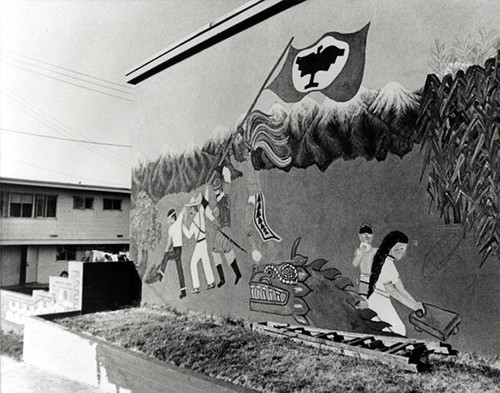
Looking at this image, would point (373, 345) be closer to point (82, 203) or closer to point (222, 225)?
point (222, 225)

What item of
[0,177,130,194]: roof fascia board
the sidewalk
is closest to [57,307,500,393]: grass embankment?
the sidewalk

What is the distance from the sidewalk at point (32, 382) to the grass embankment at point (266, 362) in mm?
629

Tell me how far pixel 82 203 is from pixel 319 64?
10.4 meters

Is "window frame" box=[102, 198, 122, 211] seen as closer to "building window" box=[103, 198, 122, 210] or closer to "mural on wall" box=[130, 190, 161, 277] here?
"building window" box=[103, 198, 122, 210]

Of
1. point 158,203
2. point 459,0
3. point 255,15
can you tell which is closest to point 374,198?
point 459,0

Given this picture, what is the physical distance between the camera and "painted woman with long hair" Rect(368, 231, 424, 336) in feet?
11.7

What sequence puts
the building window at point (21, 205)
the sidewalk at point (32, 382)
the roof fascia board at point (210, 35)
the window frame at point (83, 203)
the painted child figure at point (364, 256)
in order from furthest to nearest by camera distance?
the window frame at point (83, 203) → the building window at point (21, 205) → the sidewalk at point (32, 382) → the roof fascia board at point (210, 35) → the painted child figure at point (364, 256)

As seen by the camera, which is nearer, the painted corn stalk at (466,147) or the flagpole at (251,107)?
the painted corn stalk at (466,147)

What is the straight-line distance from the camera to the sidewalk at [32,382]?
4977 millimetres

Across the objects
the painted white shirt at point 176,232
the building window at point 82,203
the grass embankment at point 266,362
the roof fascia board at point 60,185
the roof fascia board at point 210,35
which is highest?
the roof fascia board at point 210,35

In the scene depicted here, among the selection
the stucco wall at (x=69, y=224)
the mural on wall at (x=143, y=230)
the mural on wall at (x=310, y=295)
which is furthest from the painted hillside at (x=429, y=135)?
the stucco wall at (x=69, y=224)

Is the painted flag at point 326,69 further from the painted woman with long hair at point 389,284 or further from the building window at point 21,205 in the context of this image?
the building window at point 21,205

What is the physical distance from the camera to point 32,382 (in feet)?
17.7

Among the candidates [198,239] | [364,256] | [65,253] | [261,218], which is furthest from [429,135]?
[65,253]
